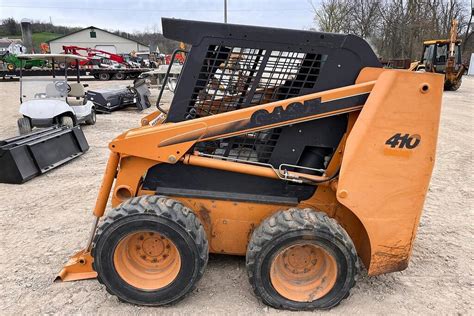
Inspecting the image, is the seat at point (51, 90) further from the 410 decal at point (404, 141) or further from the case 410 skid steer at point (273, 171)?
the 410 decal at point (404, 141)

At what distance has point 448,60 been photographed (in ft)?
59.0

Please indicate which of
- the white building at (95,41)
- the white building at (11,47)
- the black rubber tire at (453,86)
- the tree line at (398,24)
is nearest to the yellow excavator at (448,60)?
the black rubber tire at (453,86)

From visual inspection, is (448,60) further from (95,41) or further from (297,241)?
(95,41)

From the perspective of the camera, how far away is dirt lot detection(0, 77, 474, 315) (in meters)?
2.82

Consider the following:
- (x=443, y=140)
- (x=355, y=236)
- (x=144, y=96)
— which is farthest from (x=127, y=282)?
(x=144, y=96)

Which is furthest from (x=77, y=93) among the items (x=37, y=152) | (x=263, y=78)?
(x=263, y=78)

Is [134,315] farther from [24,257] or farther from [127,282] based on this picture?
[24,257]

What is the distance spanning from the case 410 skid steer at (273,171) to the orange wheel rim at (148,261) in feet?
0.04

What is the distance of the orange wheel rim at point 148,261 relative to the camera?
9.21ft

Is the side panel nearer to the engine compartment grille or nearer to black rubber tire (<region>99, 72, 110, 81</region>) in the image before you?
the engine compartment grille

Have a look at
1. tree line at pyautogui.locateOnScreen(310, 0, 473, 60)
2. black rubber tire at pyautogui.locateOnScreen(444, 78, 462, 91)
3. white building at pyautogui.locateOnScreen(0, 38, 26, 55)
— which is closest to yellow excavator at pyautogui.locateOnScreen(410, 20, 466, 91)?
black rubber tire at pyautogui.locateOnScreen(444, 78, 462, 91)

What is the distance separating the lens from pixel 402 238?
8.96 ft

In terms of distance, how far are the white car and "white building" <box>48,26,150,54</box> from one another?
5116cm

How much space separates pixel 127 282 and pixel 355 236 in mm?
1771
